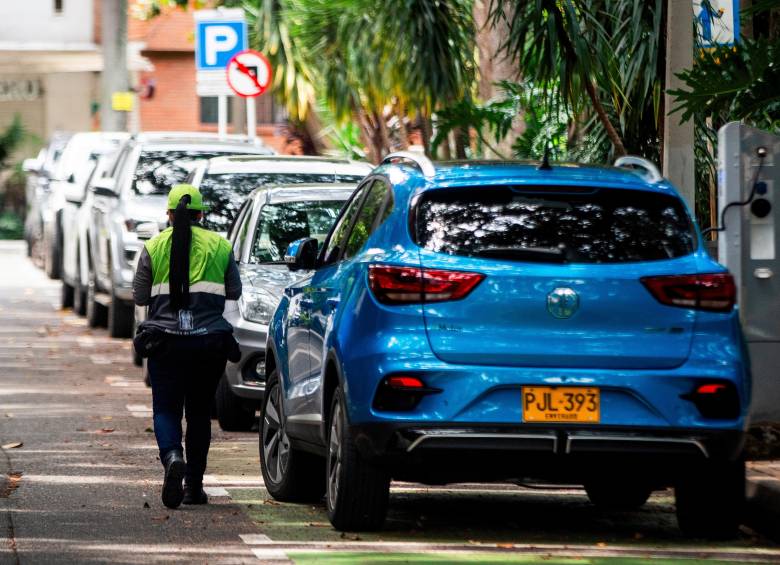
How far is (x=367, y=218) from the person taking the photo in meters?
9.27

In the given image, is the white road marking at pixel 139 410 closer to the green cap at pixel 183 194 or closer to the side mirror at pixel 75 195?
the green cap at pixel 183 194

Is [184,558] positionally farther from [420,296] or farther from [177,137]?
[177,137]

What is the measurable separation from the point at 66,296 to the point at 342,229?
16.0 m

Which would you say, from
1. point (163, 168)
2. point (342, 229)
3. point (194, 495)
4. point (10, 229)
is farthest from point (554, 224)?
point (10, 229)

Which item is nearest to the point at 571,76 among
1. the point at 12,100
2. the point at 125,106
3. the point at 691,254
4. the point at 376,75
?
the point at 691,254

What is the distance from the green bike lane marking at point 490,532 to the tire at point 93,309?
1144 cm

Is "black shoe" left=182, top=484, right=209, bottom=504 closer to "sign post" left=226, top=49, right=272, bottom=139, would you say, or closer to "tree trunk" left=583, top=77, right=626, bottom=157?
"tree trunk" left=583, top=77, right=626, bottom=157

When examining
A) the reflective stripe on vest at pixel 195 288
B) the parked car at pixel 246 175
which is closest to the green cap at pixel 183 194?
the reflective stripe on vest at pixel 195 288

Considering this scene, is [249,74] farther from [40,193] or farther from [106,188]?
[40,193]

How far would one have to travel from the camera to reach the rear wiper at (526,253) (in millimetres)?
8422

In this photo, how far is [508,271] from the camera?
8344 mm

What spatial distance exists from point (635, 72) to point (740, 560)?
6.06 meters

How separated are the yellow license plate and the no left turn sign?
1664 cm

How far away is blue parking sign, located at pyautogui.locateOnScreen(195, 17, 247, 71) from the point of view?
25297 millimetres
